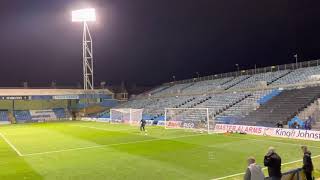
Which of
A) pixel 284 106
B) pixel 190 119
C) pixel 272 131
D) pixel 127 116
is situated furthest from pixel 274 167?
pixel 127 116

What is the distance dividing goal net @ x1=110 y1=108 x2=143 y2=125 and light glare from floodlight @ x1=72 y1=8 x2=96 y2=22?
1781cm

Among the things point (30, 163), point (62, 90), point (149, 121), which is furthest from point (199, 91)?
point (30, 163)

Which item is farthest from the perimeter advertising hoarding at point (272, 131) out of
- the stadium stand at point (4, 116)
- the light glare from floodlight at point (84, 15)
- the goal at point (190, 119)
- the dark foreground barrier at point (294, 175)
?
the stadium stand at point (4, 116)

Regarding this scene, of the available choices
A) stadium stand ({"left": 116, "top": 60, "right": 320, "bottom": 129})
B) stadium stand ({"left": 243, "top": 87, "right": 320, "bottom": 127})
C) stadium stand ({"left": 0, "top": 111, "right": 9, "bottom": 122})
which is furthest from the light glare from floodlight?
stadium stand ({"left": 243, "top": 87, "right": 320, "bottom": 127})

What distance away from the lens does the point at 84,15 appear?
66688 mm

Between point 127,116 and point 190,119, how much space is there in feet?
53.3

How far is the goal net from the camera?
56.3 m

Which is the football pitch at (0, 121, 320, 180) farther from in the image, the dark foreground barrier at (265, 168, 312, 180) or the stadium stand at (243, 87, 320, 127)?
the stadium stand at (243, 87, 320, 127)

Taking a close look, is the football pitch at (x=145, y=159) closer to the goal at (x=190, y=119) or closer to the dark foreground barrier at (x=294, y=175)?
the dark foreground barrier at (x=294, y=175)

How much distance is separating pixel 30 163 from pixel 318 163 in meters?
15.7

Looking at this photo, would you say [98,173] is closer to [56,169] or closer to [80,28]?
[56,169]

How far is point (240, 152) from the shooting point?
74.4ft

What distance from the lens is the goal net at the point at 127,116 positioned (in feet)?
185

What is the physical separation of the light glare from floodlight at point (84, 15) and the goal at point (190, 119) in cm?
2576
